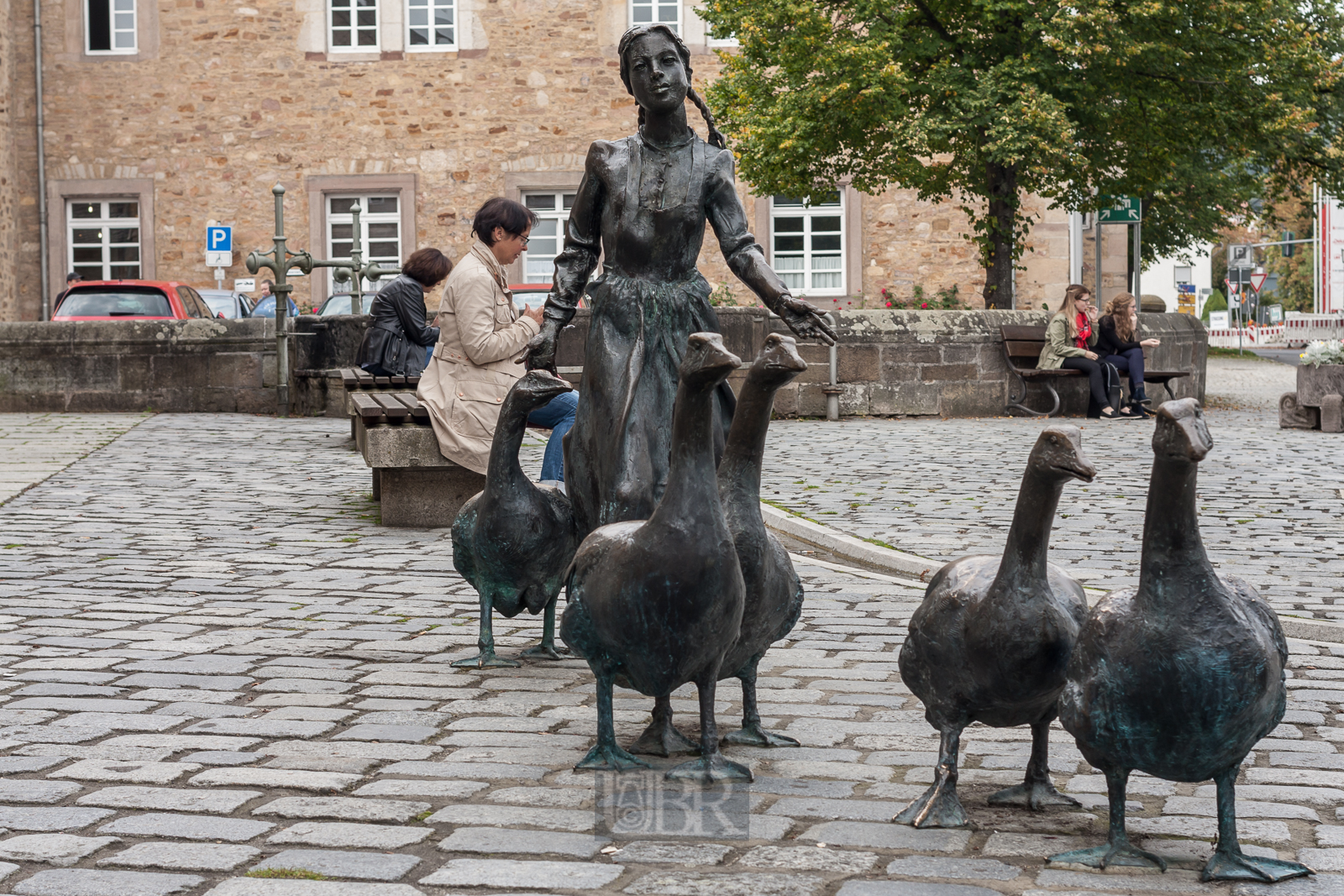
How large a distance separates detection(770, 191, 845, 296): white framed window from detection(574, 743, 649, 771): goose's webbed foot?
24912mm

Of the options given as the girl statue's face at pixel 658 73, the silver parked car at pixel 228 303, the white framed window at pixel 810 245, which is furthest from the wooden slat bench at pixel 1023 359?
the girl statue's face at pixel 658 73

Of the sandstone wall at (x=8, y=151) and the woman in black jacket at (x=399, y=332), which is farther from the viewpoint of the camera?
the sandstone wall at (x=8, y=151)

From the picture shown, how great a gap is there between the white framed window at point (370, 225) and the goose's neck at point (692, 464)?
25.4 m

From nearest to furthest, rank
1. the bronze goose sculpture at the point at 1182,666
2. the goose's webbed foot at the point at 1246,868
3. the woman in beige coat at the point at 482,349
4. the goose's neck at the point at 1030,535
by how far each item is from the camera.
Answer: the bronze goose sculpture at the point at 1182,666
the goose's webbed foot at the point at 1246,868
the goose's neck at the point at 1030,535
the woman in beige coat at the point at 482,349

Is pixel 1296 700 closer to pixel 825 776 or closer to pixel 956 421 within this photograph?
pixel 825 776

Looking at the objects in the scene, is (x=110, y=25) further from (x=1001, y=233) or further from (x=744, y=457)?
(x=744, y=457)

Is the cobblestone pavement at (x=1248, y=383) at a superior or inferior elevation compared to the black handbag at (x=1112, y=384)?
inferior

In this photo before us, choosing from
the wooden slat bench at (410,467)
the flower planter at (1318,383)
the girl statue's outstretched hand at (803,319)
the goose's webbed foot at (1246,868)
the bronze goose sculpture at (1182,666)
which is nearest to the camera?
the bronze goose sculpture at (1182,666)

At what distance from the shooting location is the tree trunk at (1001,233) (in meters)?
22.3

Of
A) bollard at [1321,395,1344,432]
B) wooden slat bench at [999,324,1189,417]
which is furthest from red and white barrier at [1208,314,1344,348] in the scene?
bollard at [1321,395,1344,432]

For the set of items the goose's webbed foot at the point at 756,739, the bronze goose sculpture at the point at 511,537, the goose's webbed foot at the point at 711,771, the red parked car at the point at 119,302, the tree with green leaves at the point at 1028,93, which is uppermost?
the tree with green leaves at the point at 1028,93

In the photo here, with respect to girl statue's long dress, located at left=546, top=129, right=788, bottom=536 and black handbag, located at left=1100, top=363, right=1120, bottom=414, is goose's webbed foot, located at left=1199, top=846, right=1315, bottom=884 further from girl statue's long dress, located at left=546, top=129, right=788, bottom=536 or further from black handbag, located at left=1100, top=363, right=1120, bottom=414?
black handbag, located at left=1100, top=363, right=1120, bottom=414

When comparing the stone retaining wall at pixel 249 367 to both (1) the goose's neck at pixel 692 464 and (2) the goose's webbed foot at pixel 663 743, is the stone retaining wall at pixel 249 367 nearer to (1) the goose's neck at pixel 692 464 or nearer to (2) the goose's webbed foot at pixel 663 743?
(2) the goose's webbed foot at pixel 663 743

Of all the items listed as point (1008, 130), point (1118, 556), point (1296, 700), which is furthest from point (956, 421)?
point (1296, 700)
